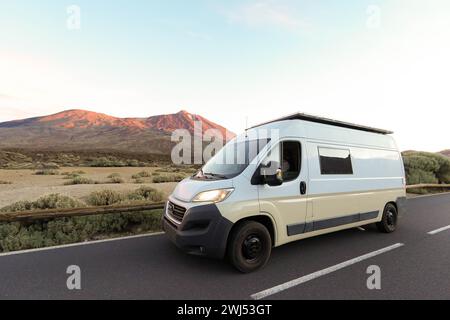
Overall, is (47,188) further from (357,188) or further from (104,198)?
(357,188)

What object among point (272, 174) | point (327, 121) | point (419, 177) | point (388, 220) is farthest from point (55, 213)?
point (419, 177)

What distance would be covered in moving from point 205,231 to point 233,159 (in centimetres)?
138

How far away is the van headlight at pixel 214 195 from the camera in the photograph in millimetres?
3448

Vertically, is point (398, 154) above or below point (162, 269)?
above

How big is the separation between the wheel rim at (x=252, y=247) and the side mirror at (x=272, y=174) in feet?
2.81

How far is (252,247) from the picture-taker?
366 cm

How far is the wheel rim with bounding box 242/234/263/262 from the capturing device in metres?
3.63

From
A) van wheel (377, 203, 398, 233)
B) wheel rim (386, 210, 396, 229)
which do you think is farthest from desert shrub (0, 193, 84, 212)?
wheel rim (386, 210, 396, 229)

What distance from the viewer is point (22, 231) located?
4902 mm
